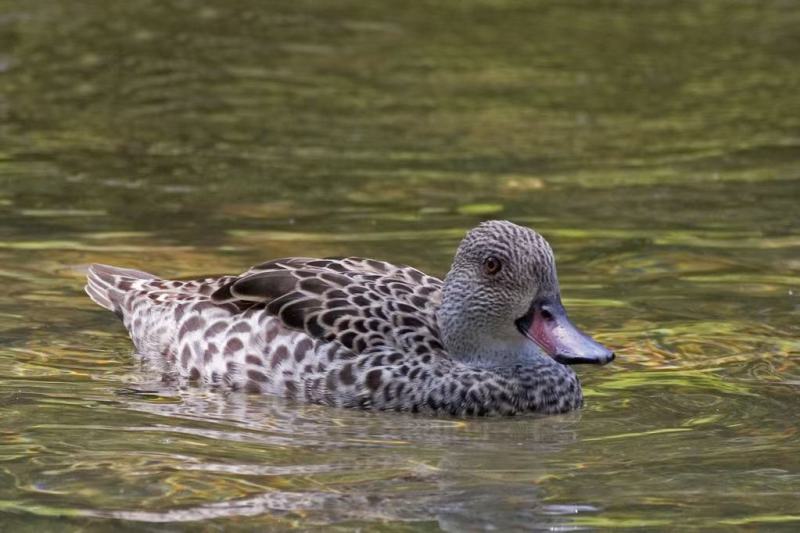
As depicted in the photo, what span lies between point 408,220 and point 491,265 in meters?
4.26

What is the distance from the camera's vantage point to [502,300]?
9.28m

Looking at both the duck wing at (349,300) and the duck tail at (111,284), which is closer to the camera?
the duck wing at (349,300)

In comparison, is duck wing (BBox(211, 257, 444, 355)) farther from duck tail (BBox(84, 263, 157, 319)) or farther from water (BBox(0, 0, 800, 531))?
duck tail (BBox(84, 263, 157, 319))

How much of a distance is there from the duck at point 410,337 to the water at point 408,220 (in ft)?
0.51

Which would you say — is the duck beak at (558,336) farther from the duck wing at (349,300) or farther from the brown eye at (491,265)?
the duck wing at (349,300)

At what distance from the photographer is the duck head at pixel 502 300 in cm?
915

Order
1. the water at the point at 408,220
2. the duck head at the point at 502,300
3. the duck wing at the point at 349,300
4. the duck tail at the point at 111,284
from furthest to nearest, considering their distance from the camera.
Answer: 1. the duck tail at the point at 111,284
2. the duck wing at the point at 349,300
3. the duck head at the point at 502,300
4. the water at the point at 408,220

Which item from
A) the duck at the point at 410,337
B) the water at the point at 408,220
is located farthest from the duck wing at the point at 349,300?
the water at the point at 408,220

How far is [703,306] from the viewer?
11367 millimetres

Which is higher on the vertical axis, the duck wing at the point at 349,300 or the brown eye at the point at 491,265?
the brown eye at the point at 491,265

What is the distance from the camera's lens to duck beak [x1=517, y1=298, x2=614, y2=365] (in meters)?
8.81

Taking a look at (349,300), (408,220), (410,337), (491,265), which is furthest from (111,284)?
(408,220)

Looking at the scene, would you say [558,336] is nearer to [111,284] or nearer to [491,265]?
[491,265]

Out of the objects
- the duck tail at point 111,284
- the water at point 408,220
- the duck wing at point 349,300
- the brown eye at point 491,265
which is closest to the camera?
the water at point 408,220
